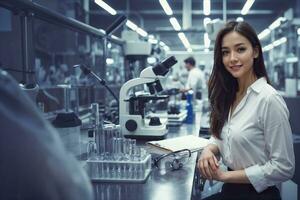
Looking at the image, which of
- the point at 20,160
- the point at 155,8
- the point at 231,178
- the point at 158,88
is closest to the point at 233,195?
the point at 231,178

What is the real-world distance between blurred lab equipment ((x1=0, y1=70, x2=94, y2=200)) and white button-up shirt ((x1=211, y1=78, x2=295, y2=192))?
877mm

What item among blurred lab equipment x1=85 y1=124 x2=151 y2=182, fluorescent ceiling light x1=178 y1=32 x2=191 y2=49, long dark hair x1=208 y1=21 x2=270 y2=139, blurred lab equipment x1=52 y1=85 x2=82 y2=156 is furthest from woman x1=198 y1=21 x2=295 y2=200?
fluorescent ceiling light x1=178 y1=32 x2=191 y2=49

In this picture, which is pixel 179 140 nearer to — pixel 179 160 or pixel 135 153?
pixel 179 160

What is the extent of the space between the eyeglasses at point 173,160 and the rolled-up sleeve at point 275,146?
29cm

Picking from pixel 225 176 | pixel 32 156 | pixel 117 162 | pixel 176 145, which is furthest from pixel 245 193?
pixel 32 156

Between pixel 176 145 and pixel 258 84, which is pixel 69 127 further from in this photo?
pixel 258 84

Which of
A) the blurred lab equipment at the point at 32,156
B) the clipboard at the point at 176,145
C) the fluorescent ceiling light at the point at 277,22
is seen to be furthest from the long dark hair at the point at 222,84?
the fluorescent ceiling light at the point at 277,22

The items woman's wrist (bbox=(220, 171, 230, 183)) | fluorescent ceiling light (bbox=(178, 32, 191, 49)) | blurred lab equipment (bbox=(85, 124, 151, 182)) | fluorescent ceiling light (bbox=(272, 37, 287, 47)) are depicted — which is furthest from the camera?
fluorescent ceiling light (bbox=(272, 37, 287, 47))

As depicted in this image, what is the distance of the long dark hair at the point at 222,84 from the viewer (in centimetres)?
142

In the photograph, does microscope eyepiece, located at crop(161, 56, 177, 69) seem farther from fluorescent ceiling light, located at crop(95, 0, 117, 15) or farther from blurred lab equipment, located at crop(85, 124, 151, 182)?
fluorescent ceiling light, located at crop(95, 0, 117, 15)

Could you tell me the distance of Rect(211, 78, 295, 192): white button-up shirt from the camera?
1.22m

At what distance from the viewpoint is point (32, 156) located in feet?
1.69

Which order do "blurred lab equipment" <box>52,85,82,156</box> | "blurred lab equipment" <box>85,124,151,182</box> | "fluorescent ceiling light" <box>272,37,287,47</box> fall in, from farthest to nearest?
"fluorescent ceiling light" <box>272,37,287,47</box> → "blurred lab equipment" <box>52,85,82,156</box> → "blurred lab equipment" <box>85,124,151,182</box>

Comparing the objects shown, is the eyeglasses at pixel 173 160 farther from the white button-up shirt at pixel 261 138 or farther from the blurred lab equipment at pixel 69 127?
the blurred lab equipment at pixel 69 127
